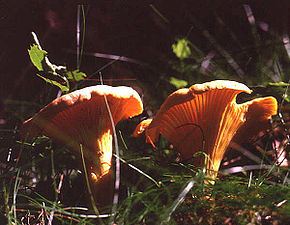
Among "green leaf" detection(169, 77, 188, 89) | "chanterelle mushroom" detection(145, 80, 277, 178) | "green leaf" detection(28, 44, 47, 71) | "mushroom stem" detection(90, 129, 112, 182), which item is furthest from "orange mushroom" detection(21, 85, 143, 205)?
"green leaf" detection(169, 77, 188, 89)

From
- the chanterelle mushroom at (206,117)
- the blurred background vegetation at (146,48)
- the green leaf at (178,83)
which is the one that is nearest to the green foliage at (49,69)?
the blurred background vegetation at (146,48)

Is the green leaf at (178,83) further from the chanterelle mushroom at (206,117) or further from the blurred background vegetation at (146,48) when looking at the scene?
the chanterelle mushroom at (206,117)

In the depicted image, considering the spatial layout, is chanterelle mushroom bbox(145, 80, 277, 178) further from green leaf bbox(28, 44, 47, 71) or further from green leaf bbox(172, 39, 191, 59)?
green leaf bbox(172, 39, 191, 59)

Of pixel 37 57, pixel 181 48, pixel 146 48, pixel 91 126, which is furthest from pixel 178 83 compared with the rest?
pixel 37 57

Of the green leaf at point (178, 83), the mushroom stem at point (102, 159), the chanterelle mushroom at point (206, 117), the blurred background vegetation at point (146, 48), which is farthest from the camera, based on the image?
the green leaf at point (178, 83)

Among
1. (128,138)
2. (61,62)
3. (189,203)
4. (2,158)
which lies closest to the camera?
(189,203)

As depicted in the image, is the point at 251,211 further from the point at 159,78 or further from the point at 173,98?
the point at 159,78

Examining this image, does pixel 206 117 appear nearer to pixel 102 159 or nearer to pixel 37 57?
pixel 102 159

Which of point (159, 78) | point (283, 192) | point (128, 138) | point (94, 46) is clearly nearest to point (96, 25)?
point (94, 46)
